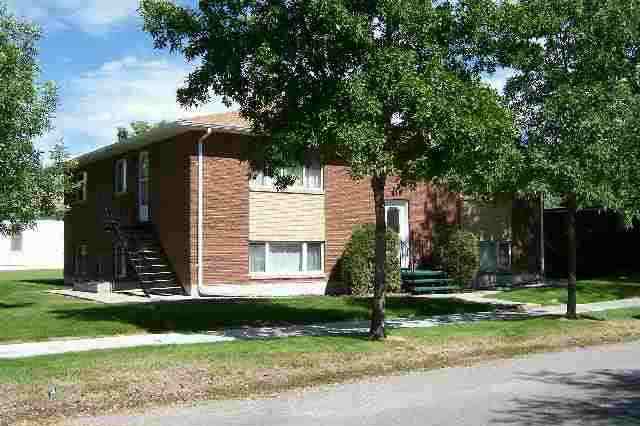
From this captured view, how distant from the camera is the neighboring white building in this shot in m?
50.0

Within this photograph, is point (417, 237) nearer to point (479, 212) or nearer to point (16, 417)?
point (479, 212)

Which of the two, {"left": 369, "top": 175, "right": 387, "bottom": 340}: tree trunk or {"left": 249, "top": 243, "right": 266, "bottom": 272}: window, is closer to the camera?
{"left": 369, "top": 175, "right": 387, "bottom": 340}: tree trunk

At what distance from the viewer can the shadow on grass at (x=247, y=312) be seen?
15.2 meters

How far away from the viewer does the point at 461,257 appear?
82.5ft

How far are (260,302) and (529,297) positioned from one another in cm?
833

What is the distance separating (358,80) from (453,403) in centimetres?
514

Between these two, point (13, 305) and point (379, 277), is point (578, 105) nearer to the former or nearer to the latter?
point (379, 277)

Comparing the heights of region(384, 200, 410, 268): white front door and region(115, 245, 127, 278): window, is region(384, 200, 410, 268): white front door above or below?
above

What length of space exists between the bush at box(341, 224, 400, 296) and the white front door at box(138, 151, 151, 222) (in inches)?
264

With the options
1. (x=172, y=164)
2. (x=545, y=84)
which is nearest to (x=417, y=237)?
(x=172, y=164)

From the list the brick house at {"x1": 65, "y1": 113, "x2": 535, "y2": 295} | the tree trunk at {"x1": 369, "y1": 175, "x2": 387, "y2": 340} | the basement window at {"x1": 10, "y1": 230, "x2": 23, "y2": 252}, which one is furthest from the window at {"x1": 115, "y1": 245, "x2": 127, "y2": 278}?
the basement window at {"x1": 10, "y1": 230, "x2": 23, "y2": 252}

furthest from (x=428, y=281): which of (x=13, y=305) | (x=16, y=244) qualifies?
(x=16, y=244)

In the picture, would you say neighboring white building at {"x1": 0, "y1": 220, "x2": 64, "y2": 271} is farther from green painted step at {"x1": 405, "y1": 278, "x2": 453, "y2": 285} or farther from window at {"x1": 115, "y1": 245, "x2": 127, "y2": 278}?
green painted step at {"x1": 405, "y1": 278, "x2": 453, "y2": 285}

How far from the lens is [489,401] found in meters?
8.67
